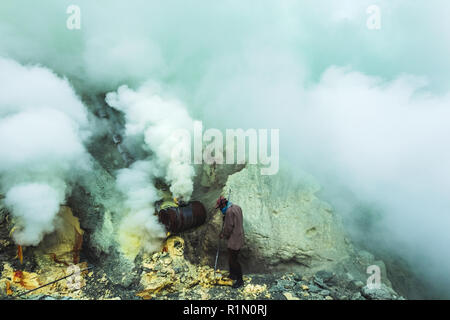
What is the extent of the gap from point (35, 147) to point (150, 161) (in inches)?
103

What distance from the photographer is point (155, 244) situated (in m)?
5.46

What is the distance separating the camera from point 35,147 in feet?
16.7

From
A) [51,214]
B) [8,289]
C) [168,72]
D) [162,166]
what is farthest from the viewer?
[168,72]

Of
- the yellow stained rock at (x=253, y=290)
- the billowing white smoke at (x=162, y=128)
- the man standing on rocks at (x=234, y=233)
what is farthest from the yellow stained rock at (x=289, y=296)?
the billowing white smoke at (x=162, y=128)

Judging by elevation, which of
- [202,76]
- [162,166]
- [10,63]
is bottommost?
[162,166]

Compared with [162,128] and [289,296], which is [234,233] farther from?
[162,128]

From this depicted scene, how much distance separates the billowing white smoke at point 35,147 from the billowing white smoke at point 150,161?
1.23 m

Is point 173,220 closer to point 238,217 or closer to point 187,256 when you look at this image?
point 187,256

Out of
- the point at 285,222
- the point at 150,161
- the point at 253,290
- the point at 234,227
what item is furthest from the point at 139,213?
the point at 285,222

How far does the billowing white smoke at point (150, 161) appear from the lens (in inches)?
220

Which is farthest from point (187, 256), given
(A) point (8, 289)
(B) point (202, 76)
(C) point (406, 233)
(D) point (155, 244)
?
(B) point (202, 76)

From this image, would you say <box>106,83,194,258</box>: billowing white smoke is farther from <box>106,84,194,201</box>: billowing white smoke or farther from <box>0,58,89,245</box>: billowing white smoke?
<box>0,58,89,245</box>: billowing white smoke

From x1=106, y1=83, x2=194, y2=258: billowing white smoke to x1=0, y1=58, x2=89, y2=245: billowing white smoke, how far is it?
1232 millimetres

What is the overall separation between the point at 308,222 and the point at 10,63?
7.89 m
